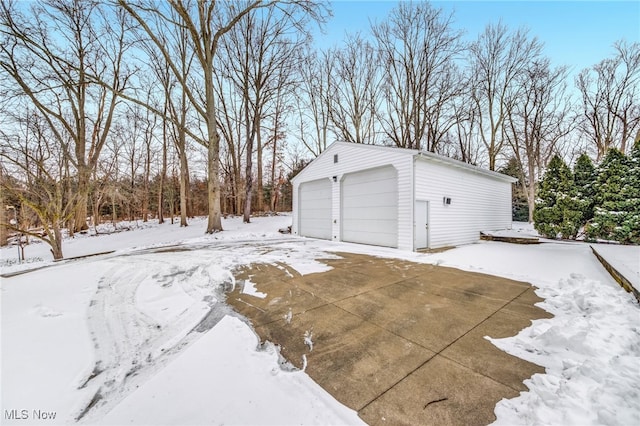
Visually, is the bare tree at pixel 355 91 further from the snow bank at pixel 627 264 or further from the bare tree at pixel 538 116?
the snow bank at pixel 627 264

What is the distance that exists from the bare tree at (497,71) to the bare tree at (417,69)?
251cm

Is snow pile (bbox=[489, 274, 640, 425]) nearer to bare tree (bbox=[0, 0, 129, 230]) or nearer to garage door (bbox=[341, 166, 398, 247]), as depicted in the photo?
garage door (bbox=[341, 166, 398, 247])

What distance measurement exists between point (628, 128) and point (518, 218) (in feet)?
27.7

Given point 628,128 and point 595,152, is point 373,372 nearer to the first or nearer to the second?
point 628,128

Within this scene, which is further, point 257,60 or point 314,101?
point 314,101

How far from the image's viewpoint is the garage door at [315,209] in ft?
33.8

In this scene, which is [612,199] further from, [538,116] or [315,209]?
[538,116]

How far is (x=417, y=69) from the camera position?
14.7 meters

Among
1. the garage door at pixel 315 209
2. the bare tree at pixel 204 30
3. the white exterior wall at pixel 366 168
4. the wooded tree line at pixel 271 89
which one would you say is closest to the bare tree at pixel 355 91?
the wooded tree line at pixel 271 89

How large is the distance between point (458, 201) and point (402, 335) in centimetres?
789

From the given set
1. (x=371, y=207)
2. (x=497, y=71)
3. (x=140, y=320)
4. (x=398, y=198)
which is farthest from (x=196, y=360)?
(x=497, y=71)

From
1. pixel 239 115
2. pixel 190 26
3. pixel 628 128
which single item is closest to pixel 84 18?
pixel 190 26

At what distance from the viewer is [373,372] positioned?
1952 millimetres

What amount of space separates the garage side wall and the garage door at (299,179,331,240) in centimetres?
396
